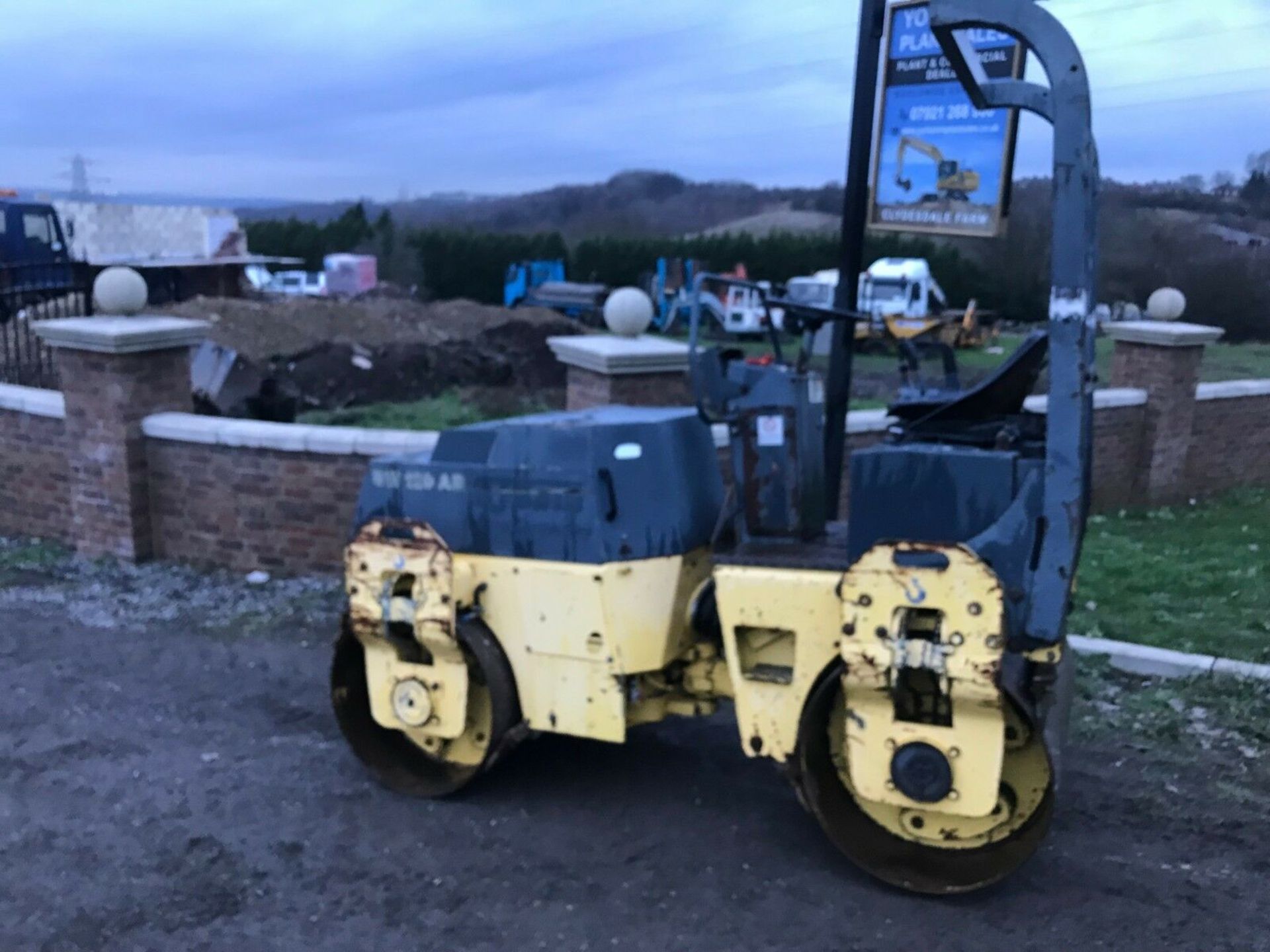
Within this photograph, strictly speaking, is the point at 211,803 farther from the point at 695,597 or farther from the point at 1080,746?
the point at 1080,746

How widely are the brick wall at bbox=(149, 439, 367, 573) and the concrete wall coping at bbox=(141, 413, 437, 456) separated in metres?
0.04

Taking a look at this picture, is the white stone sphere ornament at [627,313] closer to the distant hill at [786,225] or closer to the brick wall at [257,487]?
the brick wall at [257,487]

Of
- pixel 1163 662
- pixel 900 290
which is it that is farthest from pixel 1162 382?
pixel 900 290

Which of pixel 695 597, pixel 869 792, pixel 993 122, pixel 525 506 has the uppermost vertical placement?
pixel 993 122

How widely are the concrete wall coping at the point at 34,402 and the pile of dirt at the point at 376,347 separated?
7.32 metres

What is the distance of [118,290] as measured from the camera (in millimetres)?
7762

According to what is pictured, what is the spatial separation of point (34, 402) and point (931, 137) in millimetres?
6327

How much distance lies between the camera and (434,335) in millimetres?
22250

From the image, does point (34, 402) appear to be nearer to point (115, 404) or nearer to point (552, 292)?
point (115, 404)

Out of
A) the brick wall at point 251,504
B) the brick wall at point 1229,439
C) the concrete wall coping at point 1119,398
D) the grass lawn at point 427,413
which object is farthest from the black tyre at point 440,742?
the grass lawn at point 427,413

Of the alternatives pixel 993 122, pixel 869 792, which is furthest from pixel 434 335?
pixel 869 792

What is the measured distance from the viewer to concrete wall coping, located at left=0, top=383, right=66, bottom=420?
8078mm

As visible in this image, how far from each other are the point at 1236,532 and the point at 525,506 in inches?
306

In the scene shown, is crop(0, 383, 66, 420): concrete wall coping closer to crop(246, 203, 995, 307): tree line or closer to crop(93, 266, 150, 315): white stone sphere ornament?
crop(93, 266, 150, 315): white stone sphere ornament
